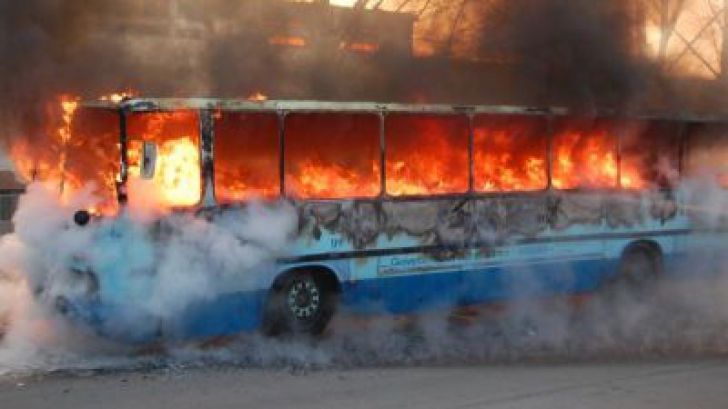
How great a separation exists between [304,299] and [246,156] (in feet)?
4.82

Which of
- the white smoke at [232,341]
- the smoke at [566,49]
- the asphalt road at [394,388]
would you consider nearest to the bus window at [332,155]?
the white smoke at [232,341]

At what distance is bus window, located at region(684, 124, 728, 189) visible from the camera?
11188mm

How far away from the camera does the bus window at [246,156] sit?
302 inches

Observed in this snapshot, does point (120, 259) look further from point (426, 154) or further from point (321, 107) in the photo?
point (426, 154)

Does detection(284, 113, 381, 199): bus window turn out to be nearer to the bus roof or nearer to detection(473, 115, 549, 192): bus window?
the bus roof

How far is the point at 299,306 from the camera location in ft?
26.9

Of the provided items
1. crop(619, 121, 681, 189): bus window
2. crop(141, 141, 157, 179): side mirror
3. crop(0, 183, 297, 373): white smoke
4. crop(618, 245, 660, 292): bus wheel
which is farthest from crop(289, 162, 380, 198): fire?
crop(618, 245, 660, 292): bus wheel

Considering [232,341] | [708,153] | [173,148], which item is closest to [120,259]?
[173,148]

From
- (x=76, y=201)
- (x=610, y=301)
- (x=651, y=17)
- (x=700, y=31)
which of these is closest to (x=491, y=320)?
(x=610, y=301)

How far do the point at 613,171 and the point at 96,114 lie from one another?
607 cm

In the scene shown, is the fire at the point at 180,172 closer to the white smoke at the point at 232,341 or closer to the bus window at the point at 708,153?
the white smoke at the point at 232,341

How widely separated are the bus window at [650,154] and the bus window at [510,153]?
1.30 metres

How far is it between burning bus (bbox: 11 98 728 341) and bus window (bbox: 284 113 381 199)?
15 millimetres

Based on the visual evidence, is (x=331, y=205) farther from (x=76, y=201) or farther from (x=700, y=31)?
(x=700, y=31)
